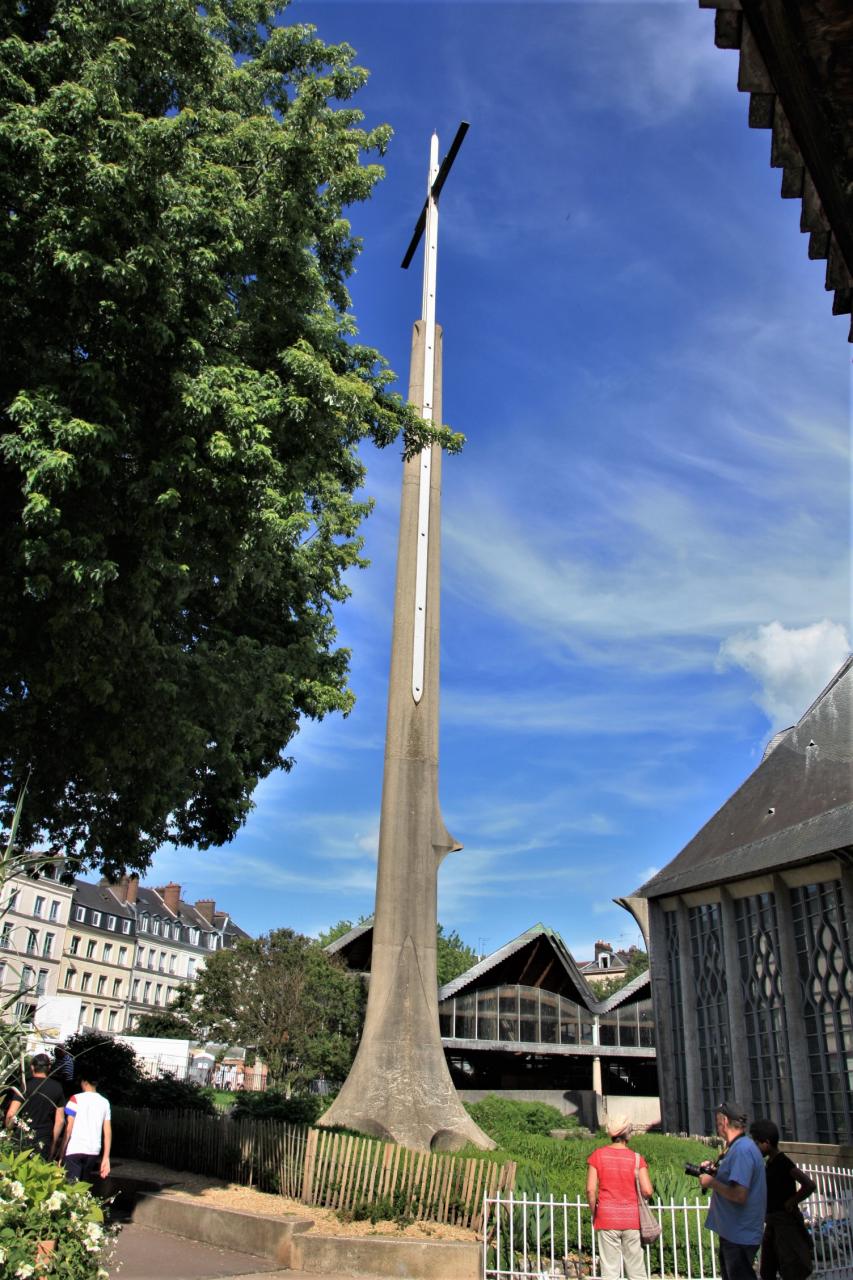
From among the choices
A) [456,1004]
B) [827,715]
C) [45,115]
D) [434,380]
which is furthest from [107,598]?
[456,1004]

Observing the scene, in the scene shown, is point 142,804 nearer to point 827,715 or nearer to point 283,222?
point 283,222

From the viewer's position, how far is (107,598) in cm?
973

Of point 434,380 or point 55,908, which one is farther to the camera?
point 55,908

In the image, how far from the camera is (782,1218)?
7.13 meters

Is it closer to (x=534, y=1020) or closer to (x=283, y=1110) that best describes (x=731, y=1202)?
(x=283, y=1110)

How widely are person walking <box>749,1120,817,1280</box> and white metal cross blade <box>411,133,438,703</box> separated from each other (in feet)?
31.1

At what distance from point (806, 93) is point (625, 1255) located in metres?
6.99

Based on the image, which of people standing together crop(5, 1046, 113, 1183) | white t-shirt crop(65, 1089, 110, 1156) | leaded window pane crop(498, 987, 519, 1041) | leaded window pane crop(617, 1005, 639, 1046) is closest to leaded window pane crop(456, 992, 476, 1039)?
leaded window pane crop(498, 987, 519, 1041)

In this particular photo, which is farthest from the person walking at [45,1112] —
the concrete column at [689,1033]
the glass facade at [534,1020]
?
the glass facade at [534,1020]

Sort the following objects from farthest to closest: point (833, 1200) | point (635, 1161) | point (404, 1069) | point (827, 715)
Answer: point (827, 715) < point (404, 1069) < point (833, 1200) < point (635, 1161)

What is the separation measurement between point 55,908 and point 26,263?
59.3 m

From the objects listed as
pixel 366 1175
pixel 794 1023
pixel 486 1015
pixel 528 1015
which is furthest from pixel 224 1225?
pixel 528 1015

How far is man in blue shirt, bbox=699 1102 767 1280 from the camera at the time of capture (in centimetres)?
594

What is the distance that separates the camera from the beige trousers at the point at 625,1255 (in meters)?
6.45
